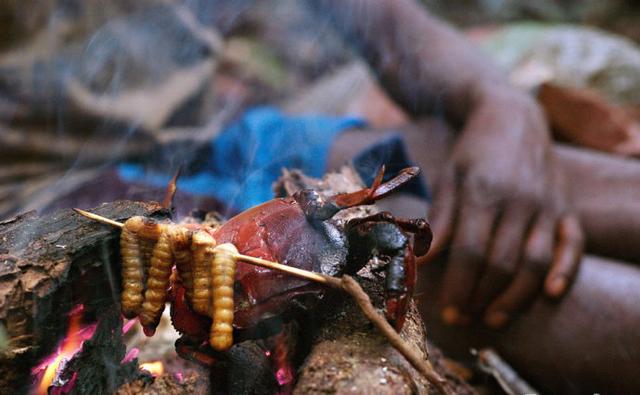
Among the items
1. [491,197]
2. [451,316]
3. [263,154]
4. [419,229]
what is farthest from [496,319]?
[419,229]

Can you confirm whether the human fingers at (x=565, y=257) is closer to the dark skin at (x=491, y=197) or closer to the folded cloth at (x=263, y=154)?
the dark skin at (x=491, y=197)

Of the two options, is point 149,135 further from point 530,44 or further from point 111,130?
point 530,44

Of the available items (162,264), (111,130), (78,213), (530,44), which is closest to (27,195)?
(111,130)

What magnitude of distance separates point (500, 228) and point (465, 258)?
26 cm

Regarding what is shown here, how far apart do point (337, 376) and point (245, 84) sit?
4.75 m

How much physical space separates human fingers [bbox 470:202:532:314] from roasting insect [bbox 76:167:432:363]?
1544 mm

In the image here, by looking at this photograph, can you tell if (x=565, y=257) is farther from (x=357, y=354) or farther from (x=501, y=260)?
(x=357, y=354)

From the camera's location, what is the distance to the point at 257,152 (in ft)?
8.86

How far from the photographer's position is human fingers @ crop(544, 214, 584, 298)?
2584 mm

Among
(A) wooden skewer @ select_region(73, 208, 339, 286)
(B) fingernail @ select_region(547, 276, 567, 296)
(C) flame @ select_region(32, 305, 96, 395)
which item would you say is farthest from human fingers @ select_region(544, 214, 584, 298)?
(C) flame @ select_region(32, 305, 96, 395)

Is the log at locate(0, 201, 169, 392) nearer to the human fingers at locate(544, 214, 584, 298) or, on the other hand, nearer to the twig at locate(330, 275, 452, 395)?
the twig at locate(330, 275, 452, 395)

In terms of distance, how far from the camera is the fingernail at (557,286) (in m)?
2.57

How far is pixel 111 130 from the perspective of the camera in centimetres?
368

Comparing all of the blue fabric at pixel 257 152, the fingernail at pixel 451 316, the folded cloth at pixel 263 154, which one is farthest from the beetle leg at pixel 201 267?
the fingernail at pixel 451 316
